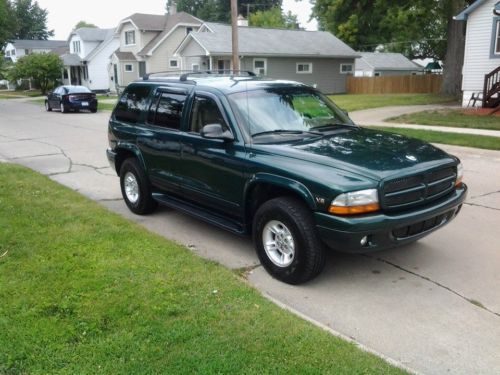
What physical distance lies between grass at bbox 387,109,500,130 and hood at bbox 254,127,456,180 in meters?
11.2

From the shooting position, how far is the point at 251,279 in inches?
187

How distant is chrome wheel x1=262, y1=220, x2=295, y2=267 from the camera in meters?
4.54

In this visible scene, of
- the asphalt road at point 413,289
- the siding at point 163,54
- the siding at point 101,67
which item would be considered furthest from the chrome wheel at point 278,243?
the siding at point 101,67

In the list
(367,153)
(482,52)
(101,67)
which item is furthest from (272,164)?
(101,67)

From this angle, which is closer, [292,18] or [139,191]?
[139,191]

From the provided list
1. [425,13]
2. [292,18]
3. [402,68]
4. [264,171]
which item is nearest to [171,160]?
[264,171]

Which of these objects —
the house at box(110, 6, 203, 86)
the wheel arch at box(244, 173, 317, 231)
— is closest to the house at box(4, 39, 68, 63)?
the house at box(110, 6, 203, 86)

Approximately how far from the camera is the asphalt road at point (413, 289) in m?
3.57

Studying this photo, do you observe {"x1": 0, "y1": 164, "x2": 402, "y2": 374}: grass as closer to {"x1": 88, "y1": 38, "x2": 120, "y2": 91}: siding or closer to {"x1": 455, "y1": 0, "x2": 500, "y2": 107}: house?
{"x1": 455, "y1": 0, "x2": 500, "y2": 107}: house

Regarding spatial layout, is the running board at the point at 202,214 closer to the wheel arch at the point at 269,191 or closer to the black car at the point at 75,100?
the wheel arch at the point at 269,191

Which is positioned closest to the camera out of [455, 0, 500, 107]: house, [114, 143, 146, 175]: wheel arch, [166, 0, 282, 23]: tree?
[114, 143, 146, 175]: wheel arch

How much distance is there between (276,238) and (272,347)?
56.8 inches

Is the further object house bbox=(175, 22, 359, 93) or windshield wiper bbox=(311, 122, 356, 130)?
house bbox=(175, 22, 359, 93)

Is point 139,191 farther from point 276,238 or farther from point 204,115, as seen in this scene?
point 276,238
